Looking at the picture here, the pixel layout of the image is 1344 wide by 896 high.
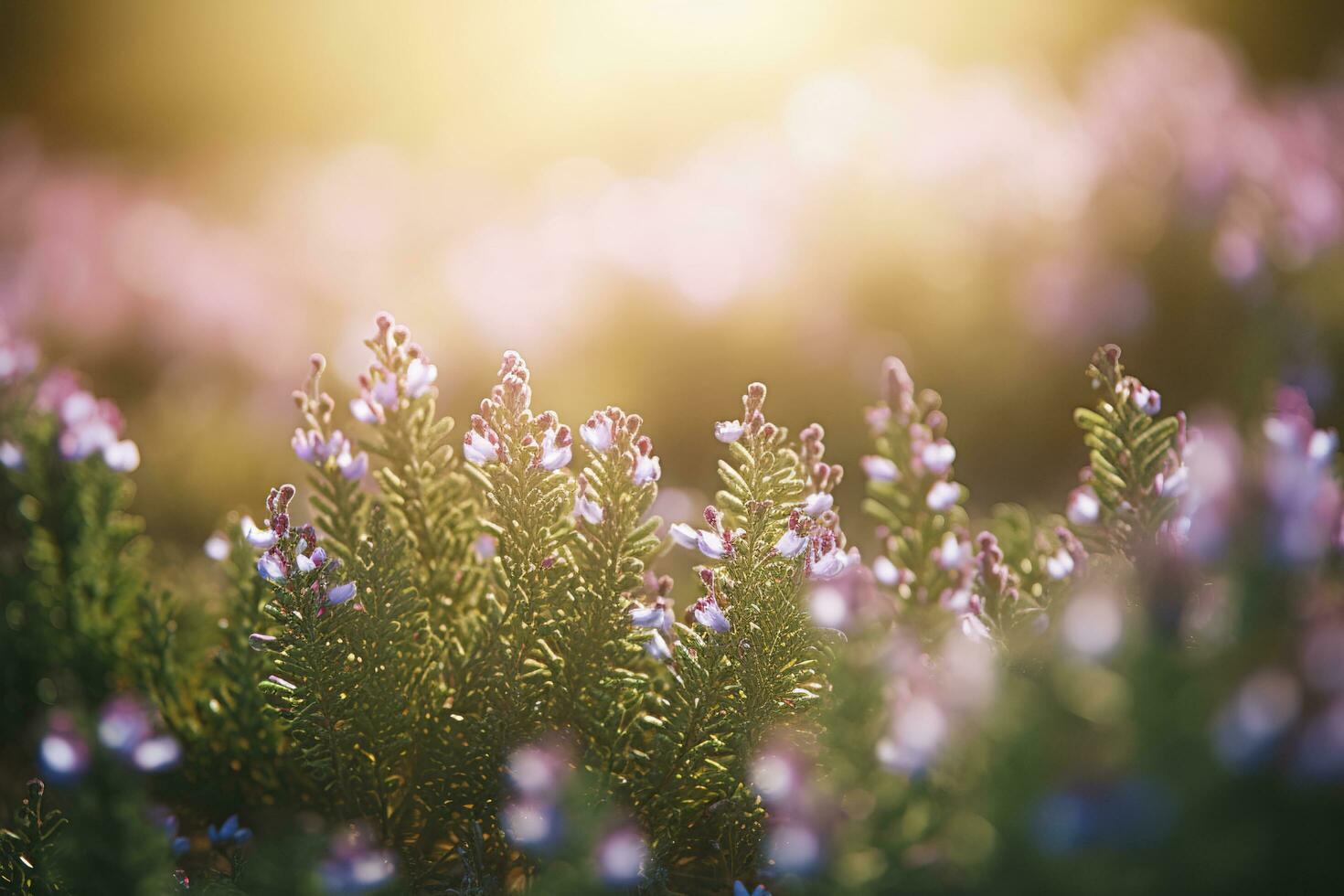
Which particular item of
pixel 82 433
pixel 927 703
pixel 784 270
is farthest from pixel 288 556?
pixel 784 270

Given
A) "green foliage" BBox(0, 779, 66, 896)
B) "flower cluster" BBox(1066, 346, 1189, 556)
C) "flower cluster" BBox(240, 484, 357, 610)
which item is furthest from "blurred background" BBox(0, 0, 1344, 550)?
"green foliage" BBox(0, 779, 66, 896)

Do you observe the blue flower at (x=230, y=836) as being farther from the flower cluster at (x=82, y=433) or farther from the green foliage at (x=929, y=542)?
the green foliage at (x=929, y=542)

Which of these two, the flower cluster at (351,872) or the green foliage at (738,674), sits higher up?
the green foliage at (738,674)

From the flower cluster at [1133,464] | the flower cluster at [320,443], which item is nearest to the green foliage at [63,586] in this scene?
the flower cluster at [320,443]

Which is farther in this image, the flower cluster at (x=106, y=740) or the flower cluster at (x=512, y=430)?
the flower cluster at (x=512, y=430)

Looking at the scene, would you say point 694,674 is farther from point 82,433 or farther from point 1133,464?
point 82,433

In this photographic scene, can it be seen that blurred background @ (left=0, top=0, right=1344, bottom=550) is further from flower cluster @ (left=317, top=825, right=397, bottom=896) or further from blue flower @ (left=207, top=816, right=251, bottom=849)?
flower cluster @ (left=317, top=825, right=397, bottom=896)
